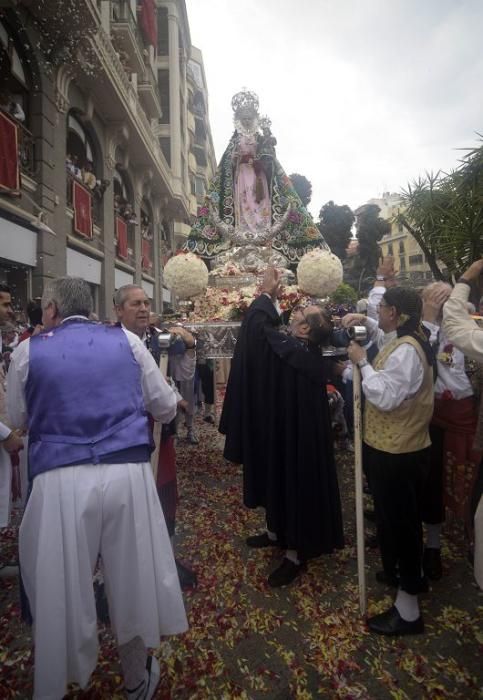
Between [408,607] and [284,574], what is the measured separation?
85 cm

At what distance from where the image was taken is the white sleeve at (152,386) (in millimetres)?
1994

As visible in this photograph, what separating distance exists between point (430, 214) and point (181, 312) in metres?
6.04

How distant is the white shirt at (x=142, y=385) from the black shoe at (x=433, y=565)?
223 centimetres

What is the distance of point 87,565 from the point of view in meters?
1.72

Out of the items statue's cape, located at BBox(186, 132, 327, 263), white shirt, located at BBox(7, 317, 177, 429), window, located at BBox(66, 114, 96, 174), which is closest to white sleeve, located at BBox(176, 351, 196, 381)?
statue's cape, located at BBox(186, 132, 327, 263)

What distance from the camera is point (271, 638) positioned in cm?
231

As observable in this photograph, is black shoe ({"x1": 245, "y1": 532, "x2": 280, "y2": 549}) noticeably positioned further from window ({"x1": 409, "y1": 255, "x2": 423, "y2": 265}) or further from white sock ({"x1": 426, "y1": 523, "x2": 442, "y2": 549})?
window ({"x1": 409, "y1": 255, "x2": 423, "y2": 265})

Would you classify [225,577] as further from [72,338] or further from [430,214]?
[430,214]

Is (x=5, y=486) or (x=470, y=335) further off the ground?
(x=470, y=335)

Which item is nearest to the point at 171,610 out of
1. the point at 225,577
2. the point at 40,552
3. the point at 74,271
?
the point at 40,552

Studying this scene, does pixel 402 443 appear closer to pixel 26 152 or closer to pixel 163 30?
pixel 26 152

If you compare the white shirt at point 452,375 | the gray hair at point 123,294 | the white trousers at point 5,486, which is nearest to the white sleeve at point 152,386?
the gray hair at point 123,294

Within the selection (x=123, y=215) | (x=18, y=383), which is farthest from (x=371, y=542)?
(x=123, y=215)

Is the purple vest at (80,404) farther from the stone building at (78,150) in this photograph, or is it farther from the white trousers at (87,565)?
the stone building at (78,150)
